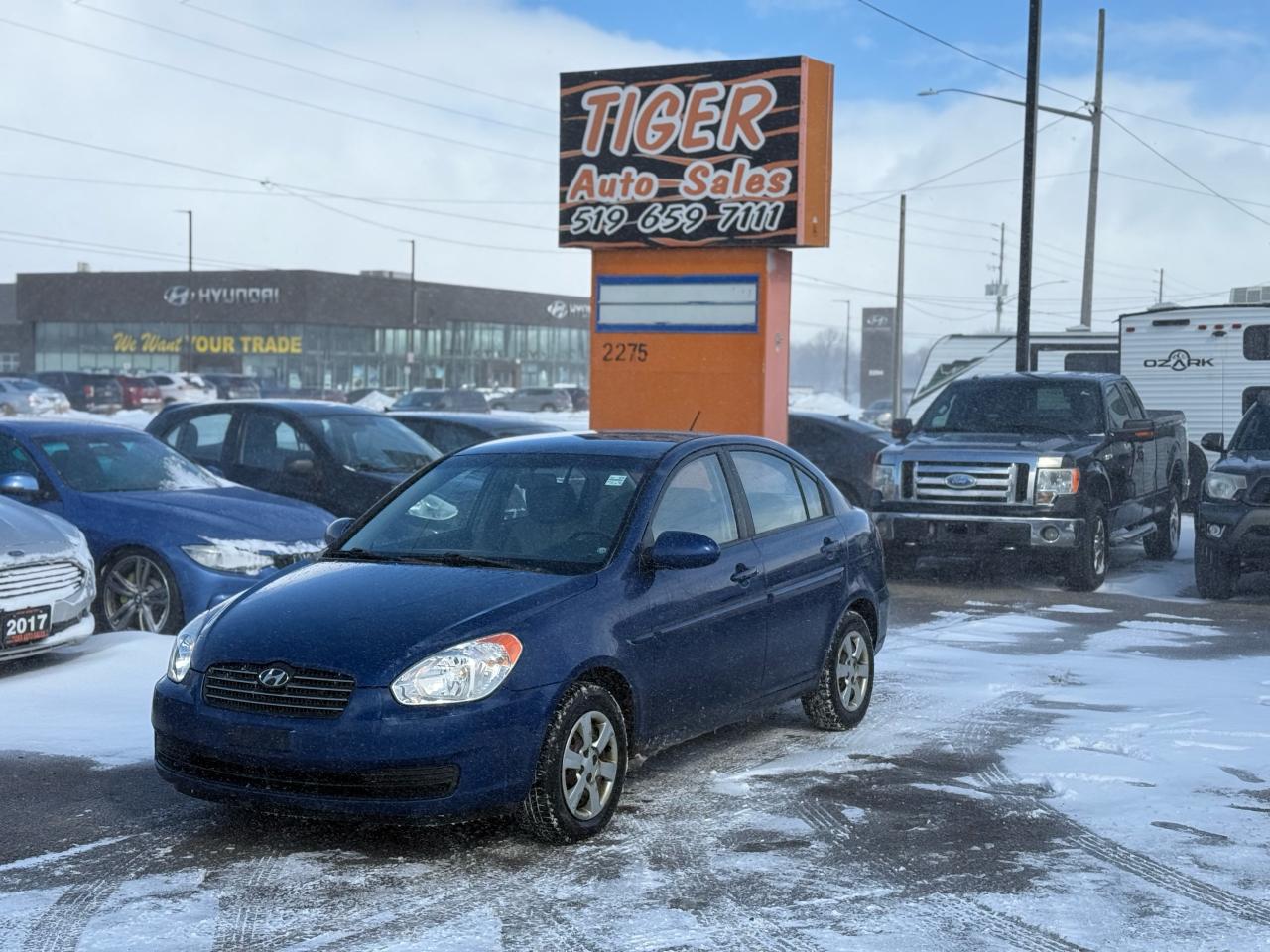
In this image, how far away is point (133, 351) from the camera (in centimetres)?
8962

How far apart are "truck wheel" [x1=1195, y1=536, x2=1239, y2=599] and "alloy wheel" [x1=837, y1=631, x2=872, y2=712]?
641cm

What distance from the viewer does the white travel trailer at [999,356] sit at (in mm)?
26250

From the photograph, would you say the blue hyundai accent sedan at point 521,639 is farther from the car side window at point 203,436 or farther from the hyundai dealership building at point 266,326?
the hyundai dealership building at point 266,326

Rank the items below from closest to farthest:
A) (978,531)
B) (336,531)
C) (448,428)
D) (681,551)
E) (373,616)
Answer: (373,616) < (681,551) < (336,531) < (978,531) < (448,428)

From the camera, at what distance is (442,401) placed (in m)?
54.1

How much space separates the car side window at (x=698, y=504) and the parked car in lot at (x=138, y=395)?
177ft

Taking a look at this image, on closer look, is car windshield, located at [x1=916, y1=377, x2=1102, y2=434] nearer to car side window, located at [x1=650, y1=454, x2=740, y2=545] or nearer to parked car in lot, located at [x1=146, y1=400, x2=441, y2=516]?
parked car in lot, located at [x1=146, y1=400, x2=441, y2=516]

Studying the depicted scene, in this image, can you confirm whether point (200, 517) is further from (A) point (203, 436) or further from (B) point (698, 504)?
(B) point (698, 504)

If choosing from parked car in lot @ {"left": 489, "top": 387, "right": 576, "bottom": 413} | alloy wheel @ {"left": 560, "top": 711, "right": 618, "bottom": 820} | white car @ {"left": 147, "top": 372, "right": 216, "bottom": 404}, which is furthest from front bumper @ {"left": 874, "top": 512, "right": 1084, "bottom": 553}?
parked car in lot @ {"left": 489, "top": 387, "right": 576, "bottom": 413}

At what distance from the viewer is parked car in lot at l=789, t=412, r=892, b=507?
19.7 metres

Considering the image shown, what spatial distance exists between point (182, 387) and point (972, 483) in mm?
51206

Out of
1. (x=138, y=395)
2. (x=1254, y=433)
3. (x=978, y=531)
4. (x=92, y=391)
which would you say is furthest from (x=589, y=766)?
(x=92, y=391)

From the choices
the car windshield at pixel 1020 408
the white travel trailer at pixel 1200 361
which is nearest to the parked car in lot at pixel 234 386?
the white travel trailer at pixel 1200 361

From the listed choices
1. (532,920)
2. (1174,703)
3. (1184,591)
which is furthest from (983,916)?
(1184,591)
